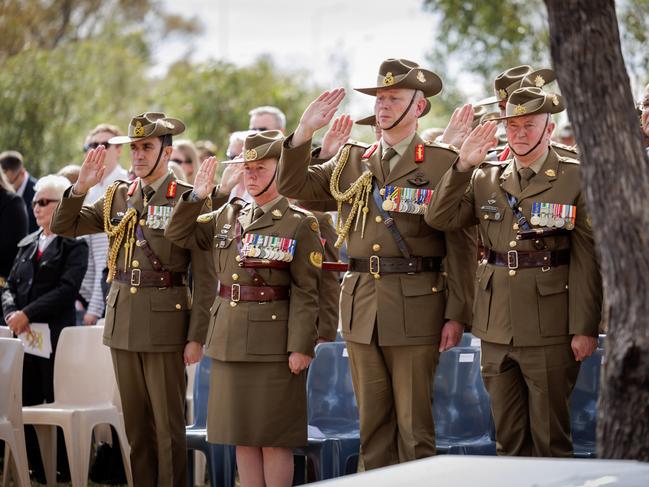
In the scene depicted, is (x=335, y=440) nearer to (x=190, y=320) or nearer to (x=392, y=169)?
(x=190, y=320)

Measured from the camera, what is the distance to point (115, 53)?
3466 cm

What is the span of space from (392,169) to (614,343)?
78.4 inches

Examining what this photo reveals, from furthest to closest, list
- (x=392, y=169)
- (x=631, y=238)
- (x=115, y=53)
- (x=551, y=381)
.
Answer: (x=115, y=53) → (x=392, y=169) → (x=551, y=381) → (x=631, y=238)

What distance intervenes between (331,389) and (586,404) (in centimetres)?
145

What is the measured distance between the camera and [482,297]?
5.84 m

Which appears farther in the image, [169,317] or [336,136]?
[169,317]

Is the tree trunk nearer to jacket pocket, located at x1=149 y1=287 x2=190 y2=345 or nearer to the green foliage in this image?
jacket pocket, located at x1=149 y1=287 x2=190 y2=345

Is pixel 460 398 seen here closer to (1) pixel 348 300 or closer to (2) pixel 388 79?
(1) pixel 348 300

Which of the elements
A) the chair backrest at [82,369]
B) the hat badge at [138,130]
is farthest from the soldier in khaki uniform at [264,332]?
the chair backrest at [82,369]

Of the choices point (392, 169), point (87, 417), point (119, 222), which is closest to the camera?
point (392, 169)

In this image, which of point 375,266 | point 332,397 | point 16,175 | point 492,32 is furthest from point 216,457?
point 492,32

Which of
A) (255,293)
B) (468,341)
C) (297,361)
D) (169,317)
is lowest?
(297,361)

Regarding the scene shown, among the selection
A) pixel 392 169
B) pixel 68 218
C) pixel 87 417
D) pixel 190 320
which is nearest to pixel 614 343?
pixel 392 169

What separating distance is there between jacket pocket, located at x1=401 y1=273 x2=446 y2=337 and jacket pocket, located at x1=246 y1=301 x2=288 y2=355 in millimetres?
668
